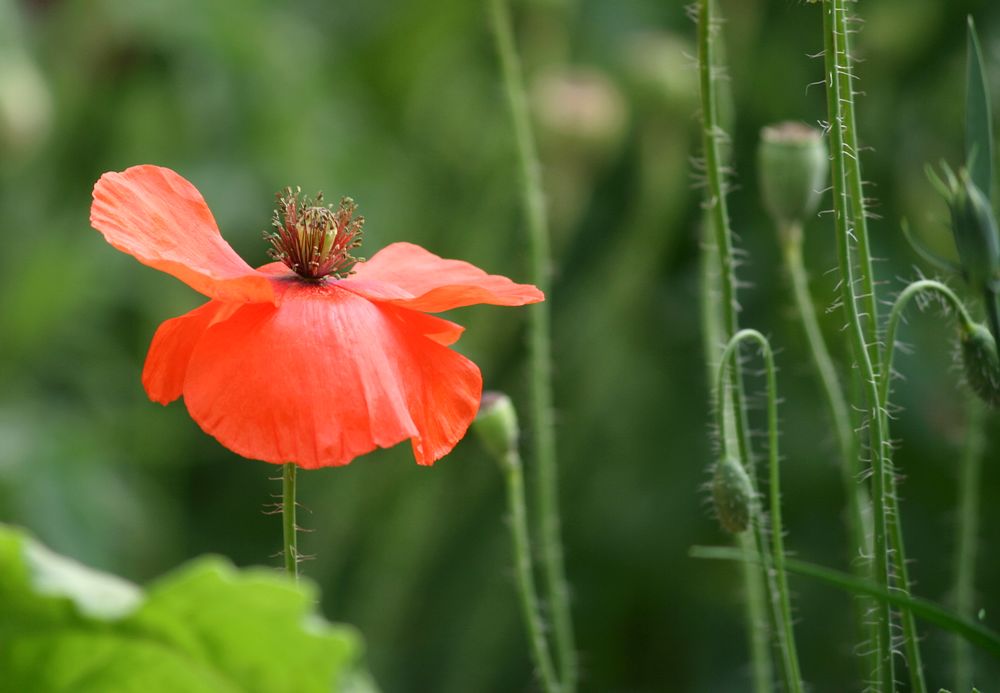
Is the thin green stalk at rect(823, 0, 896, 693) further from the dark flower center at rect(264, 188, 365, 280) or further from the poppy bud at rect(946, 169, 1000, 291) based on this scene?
the dark flower center at rect(264, 188, 365, 280)

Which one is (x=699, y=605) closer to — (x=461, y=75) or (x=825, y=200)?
(x=825, y=200)

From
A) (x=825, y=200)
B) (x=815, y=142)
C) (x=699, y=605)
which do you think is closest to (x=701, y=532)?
(x=699, y=605)

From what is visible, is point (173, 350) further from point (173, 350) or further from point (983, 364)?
point (983, 364)

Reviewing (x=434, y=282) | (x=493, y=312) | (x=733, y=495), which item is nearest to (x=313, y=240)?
(x=434, y=282)

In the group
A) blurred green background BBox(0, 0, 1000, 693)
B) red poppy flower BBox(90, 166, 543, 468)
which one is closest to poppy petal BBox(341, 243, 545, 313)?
red poppy flower BBox(90, 166, 543, 468)

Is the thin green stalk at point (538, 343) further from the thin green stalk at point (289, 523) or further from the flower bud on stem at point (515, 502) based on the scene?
the thin green stalk at point (289, 523)

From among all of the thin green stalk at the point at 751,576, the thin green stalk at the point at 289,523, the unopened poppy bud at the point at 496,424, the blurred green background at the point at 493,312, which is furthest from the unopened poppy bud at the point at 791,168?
the blurred green background at the point at 493,312
